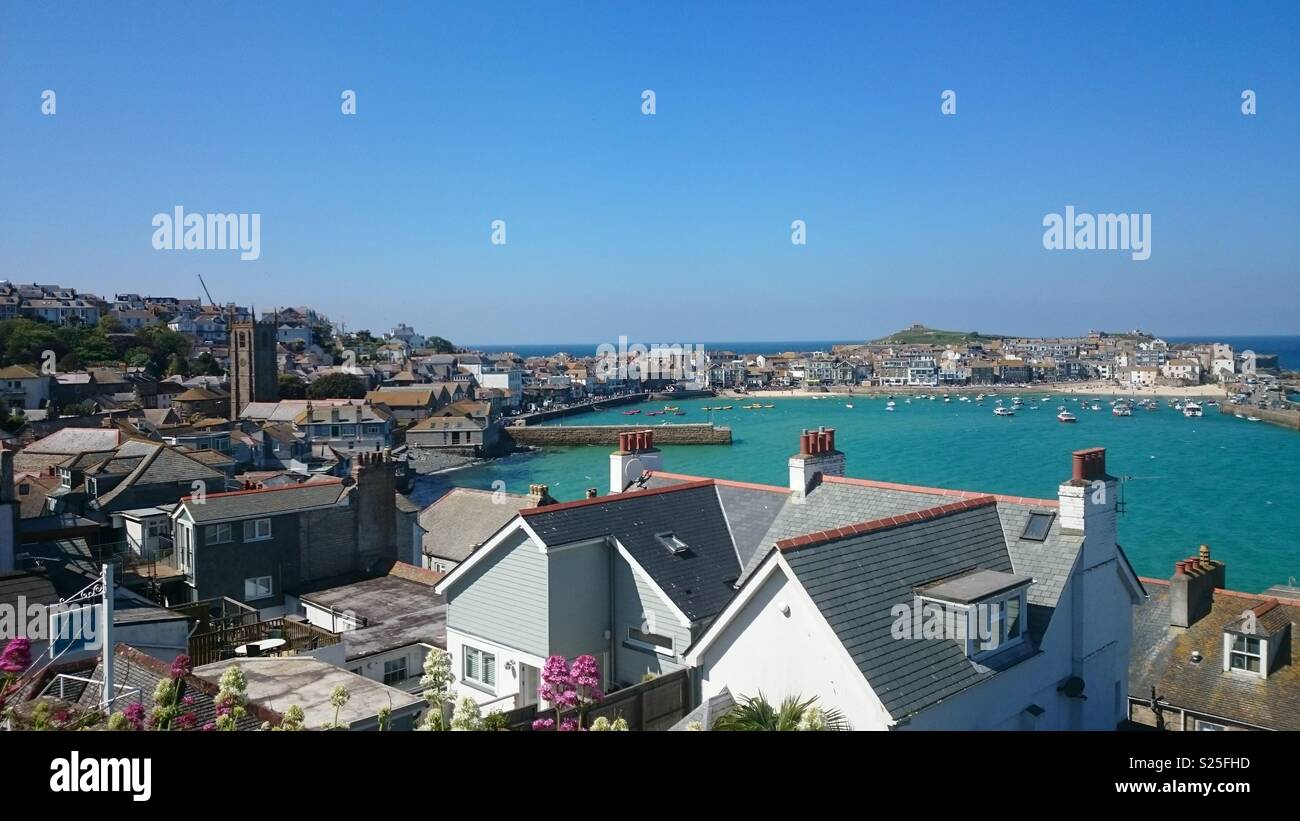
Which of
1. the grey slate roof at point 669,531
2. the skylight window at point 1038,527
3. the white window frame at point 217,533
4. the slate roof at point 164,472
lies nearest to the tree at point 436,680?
the grey slate roof at point 669,531

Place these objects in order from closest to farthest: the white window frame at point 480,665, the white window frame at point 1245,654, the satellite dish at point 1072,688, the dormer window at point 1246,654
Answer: the satellite dish at point 1072,688 < the white window frame at point 480,665 < the white window frame at point 1245,654 < the dormer window at point 1246,654

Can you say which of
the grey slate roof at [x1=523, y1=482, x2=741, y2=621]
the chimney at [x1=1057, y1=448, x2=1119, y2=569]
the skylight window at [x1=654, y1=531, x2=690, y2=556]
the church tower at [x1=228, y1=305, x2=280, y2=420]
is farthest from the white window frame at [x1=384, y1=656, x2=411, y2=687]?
the church tower at [x1=228, y1=305, x2=280, y2=420]

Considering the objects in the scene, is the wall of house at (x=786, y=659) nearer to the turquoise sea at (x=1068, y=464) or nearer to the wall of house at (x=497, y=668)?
the wall of house at (x=497, y=668)

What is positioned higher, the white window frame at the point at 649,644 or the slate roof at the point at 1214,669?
the white window frame at the point at 649,644

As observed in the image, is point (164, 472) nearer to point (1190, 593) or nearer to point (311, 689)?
point (311, 689)

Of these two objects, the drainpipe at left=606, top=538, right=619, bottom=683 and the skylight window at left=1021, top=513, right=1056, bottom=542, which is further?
the drainpipe at left=606, top=538, right=619, bottom=683

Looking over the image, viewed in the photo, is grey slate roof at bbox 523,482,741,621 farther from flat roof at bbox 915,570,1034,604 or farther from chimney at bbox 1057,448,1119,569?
chimney at bbox 1057,448,1119,569
